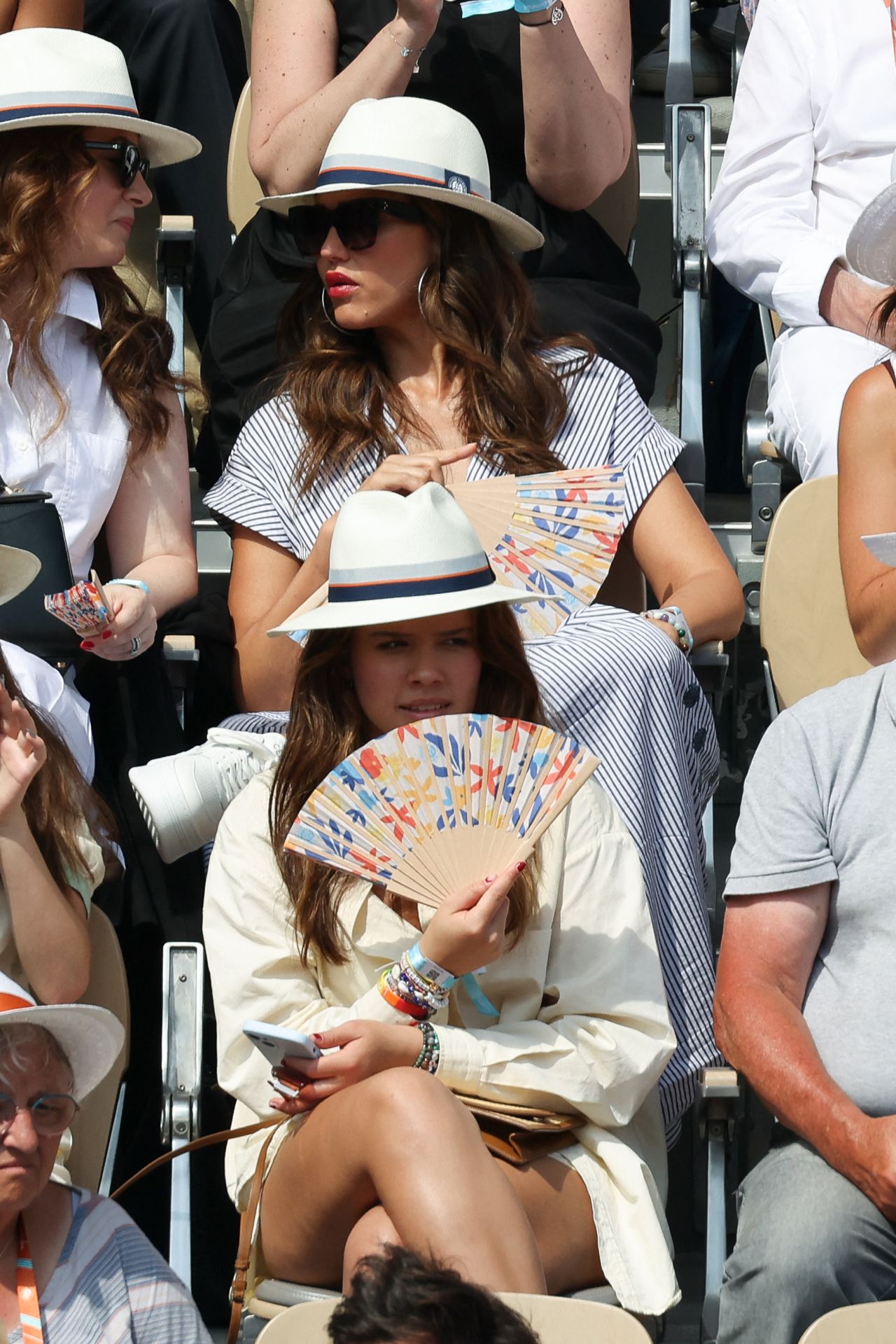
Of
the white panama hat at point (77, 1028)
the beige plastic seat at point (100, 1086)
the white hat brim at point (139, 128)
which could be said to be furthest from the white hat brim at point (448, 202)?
the white panama hat at point (77, 1028)

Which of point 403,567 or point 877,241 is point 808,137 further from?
point 403,567

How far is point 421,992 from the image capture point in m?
2.72

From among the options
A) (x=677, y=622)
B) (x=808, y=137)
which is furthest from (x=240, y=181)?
(x=677, y=622)

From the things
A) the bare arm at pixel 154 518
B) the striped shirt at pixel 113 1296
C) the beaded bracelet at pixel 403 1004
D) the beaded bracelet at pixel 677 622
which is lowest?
the striped shirt at pixel 113 1296

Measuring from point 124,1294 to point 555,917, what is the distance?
→ 0.80 m

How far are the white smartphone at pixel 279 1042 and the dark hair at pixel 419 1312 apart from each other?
0.55 metres

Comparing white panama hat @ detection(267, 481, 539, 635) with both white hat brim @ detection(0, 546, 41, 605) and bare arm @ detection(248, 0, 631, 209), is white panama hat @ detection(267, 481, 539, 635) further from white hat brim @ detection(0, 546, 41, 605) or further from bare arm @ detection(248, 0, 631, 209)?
bare arm @ detection(248, 0, 631, 209)

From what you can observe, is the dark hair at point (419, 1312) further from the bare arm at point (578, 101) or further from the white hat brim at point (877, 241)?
the bare arm at point (578, 101)

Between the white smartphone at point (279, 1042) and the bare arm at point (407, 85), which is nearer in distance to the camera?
the white smartphone at point (279, 1042)

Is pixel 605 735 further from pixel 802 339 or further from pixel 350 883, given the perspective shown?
pixel 802 339

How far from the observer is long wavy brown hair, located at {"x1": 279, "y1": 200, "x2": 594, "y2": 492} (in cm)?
387

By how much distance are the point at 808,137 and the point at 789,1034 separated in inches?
91.0

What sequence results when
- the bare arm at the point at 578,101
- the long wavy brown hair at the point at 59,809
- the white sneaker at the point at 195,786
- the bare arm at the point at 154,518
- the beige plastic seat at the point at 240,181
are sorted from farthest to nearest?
the beige plastic seat at the point at 240,181
the bare arm at the point at 578,101
the bare arm at the point at 154,518
the white sneaker at the point at 195,786
the long wavy brown hair at the point at 59,809

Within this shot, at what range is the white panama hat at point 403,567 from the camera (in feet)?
9.74
